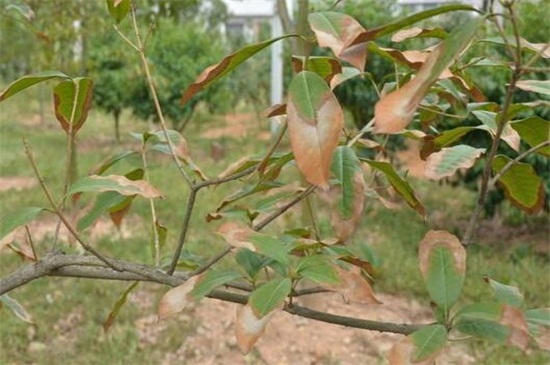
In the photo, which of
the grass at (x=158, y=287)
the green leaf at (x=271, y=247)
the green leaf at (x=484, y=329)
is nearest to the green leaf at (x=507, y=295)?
the green leaf at (x=484, y=329)

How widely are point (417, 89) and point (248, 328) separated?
0.29m

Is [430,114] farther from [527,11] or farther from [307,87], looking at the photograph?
[527,11]

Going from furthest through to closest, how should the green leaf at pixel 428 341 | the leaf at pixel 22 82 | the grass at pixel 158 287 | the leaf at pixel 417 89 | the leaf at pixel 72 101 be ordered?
the grass at pixel 158 287 < the leaf at pixel 72 101 < the leaf at pixel 22 82 < the green leaf at pixel 428 341 < the leaf at pixel 417 89

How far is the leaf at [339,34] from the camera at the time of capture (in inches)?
22.5

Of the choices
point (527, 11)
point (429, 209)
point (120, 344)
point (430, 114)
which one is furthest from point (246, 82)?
point (430, 114)

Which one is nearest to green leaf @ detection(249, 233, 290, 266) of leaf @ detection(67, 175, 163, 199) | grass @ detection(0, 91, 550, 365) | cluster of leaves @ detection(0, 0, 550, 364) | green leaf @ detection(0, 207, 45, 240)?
cluster of leaves @ detection(0, 0, 550, 364)

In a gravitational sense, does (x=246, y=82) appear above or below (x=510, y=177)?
below

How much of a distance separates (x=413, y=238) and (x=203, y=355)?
2.00 metres

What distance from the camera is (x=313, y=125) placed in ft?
1.97

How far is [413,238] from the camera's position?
4.46 m

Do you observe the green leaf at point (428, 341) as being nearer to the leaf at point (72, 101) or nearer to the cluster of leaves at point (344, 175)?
the cluster of leaves at point (344, 175)


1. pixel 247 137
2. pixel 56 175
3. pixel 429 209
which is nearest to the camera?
pixel 429 209

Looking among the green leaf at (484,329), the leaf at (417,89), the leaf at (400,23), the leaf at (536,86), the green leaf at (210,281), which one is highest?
the leaf at (400,23)

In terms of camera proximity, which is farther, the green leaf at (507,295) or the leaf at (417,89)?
the green leaf at (507,295)
